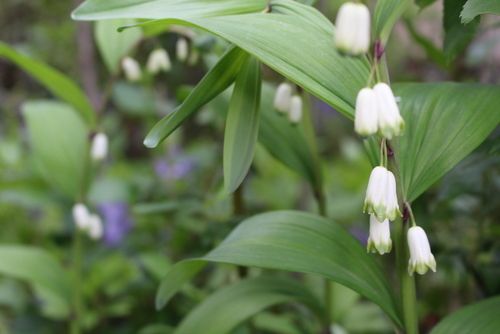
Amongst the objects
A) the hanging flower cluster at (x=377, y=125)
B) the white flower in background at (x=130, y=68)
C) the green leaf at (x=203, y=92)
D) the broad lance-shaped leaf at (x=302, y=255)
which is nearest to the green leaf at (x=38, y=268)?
the white flower in background at (x=130, y=68)

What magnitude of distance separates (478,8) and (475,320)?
458 millimetres

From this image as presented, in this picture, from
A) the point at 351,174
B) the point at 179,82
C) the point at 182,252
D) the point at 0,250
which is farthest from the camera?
the point at 179,82

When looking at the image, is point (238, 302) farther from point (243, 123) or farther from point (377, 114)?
point (377, 114)

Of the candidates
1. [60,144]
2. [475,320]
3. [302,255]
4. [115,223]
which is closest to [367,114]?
[302,255]

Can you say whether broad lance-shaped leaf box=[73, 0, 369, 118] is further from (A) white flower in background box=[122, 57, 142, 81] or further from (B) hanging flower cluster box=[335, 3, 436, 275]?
(A) white flower in background box=[122, 57, 142, 81]

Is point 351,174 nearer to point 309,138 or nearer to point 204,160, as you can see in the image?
point 204,160

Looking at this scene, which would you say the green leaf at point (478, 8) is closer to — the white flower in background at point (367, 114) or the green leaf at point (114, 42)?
the white flower in background at point (367, 114)

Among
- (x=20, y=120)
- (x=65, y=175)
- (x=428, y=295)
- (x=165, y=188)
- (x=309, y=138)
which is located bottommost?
(x=20, y=120)

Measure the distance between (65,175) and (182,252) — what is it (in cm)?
51

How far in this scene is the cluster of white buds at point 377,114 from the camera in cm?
71

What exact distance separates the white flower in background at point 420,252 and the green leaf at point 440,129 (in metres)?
0.06

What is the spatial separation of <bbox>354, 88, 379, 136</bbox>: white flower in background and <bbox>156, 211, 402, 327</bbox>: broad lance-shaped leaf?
0.84 feet

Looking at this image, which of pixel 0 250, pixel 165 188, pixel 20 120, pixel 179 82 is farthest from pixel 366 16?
pixel 20 120

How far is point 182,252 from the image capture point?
201cm
